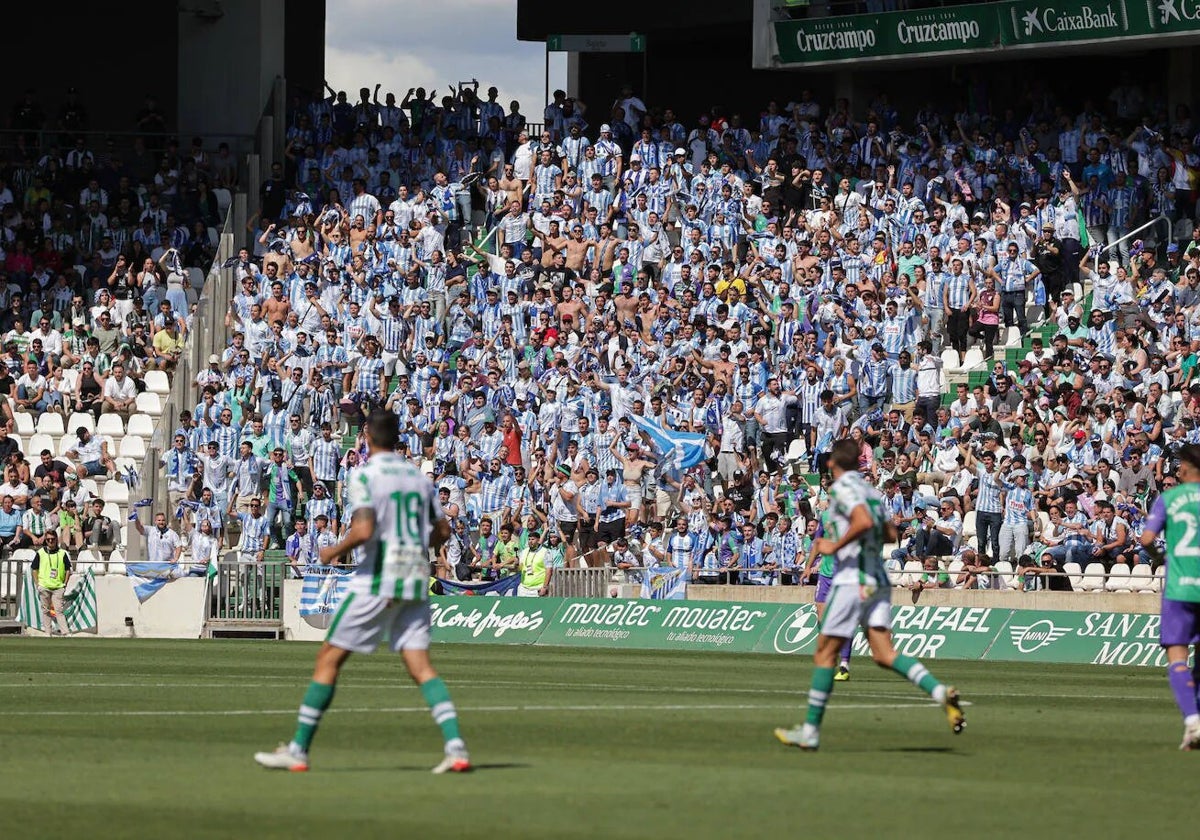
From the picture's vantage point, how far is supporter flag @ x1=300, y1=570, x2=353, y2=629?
107ft

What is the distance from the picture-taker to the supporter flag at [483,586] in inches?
1297

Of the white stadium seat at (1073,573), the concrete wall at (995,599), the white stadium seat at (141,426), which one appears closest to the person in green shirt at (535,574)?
the concrete wall at (995,599)

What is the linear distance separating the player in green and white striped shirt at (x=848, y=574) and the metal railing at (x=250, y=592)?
2007 centimetres

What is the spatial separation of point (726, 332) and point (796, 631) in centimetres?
762

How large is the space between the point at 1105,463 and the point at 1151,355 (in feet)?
8.24

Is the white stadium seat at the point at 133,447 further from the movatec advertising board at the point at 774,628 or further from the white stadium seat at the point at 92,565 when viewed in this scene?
the movatec advertising board at the point at 774,628

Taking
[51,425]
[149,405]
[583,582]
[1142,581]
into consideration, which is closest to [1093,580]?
[1142,581]

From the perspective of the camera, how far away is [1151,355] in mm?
31609

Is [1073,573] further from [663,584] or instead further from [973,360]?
[973,360]

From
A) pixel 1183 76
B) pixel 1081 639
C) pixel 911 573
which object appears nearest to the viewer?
pixel 1081 639

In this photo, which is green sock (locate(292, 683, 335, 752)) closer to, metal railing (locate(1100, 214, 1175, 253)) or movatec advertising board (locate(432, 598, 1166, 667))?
movatec advertising board (locate(432, 598, 1166, 667))

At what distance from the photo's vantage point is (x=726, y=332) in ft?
117

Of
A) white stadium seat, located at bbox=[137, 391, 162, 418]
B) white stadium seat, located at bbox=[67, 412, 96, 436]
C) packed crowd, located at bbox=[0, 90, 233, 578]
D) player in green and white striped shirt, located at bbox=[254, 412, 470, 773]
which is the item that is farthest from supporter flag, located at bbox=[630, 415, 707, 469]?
player in green and white striped shirt, located at bbox=[254, 412, 470, 773]

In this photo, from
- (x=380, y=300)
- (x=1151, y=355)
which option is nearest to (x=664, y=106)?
(x=380, y=300)
